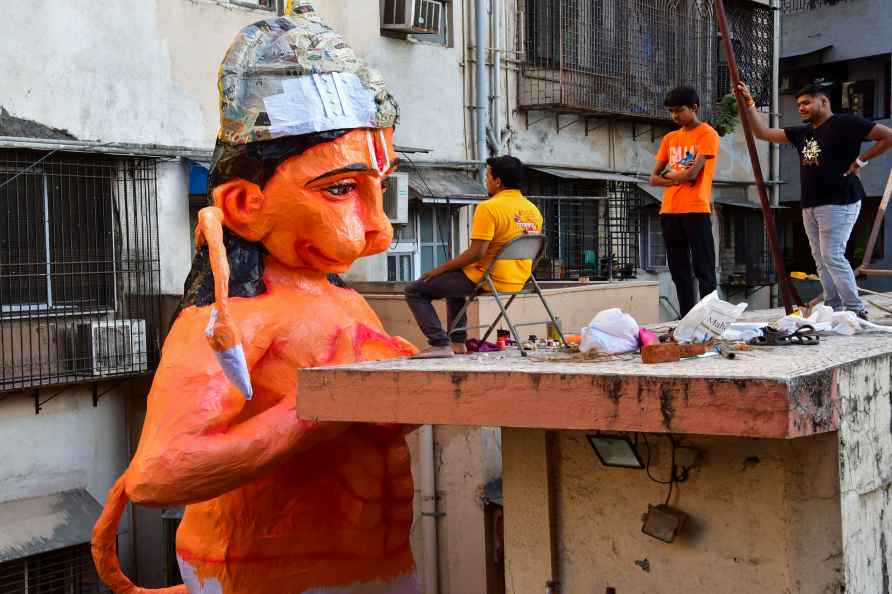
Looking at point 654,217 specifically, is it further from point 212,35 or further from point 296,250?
point 296,250

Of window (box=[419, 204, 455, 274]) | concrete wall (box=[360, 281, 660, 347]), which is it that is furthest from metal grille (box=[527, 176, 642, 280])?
concrete wall (box=[360, 281, 660, 347])

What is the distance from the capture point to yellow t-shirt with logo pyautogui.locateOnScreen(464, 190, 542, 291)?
6.92 meters

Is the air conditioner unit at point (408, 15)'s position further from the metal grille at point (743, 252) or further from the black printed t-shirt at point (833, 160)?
the metal grille at point (743, 252)

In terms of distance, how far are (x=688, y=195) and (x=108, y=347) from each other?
5383 millimetres

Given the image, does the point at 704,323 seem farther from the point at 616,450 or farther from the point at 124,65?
the point at 124,65

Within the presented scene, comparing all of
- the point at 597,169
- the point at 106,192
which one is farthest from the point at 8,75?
the point at 597,169

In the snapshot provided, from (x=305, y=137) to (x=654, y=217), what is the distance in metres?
13.9

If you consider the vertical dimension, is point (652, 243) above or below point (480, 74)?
below

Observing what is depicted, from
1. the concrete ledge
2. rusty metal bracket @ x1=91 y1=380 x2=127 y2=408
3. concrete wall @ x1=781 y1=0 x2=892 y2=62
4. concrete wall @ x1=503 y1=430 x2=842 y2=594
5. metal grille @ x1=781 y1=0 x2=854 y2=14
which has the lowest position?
rusty metal bracket @ x1=91 y1=380 x2=127 y2=408

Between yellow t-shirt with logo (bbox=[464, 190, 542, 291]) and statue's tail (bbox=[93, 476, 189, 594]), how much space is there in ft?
7.13

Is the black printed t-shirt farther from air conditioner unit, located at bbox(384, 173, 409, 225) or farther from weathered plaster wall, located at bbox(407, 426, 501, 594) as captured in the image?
air conditioner unit, located at bbox(384, 173, 409, 225)

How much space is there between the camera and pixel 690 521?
473cm

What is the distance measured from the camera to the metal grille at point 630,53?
16.2 meters

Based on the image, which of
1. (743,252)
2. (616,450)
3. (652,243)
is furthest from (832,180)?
(743,252)
